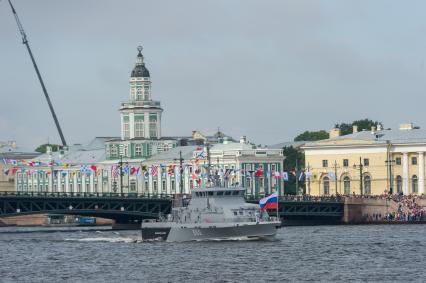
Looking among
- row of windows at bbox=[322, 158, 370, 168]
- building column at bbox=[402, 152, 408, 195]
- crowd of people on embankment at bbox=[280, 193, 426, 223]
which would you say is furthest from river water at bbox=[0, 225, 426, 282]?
row of windows at bbox=[322, 158, 370, 168]

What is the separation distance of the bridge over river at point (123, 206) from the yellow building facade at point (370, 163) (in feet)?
67.5

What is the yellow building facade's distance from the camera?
18050cm

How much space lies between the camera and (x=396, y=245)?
376 feet

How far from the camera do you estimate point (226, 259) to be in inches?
4035

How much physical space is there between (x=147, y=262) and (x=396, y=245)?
64.1 feet

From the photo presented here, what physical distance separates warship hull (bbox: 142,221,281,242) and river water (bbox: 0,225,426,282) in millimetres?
839

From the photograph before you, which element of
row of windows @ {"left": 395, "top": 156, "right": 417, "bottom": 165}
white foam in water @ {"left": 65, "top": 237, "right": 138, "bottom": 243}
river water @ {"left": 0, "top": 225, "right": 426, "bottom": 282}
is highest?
row of windows @ {"left": 395, "top": 156, "right": 417, "bottom": 165}

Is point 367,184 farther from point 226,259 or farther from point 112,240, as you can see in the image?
point 226,259

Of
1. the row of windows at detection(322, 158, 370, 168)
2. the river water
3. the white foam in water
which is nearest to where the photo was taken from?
Answer: the river water

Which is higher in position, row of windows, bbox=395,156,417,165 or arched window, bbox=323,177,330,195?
row of windows, bbox=395,156,417,165

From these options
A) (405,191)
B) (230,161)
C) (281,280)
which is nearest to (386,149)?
(405,191)

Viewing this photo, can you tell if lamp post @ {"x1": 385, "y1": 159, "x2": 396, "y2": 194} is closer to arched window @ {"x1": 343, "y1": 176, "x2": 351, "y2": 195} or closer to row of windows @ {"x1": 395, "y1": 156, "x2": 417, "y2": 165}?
row of windows @ {"x1": 395, "y1": 156, "x2": 417, "y2": 165}

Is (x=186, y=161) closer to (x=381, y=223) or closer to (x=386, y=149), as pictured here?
(x=386, y=149)

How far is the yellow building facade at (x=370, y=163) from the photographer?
180 meters
